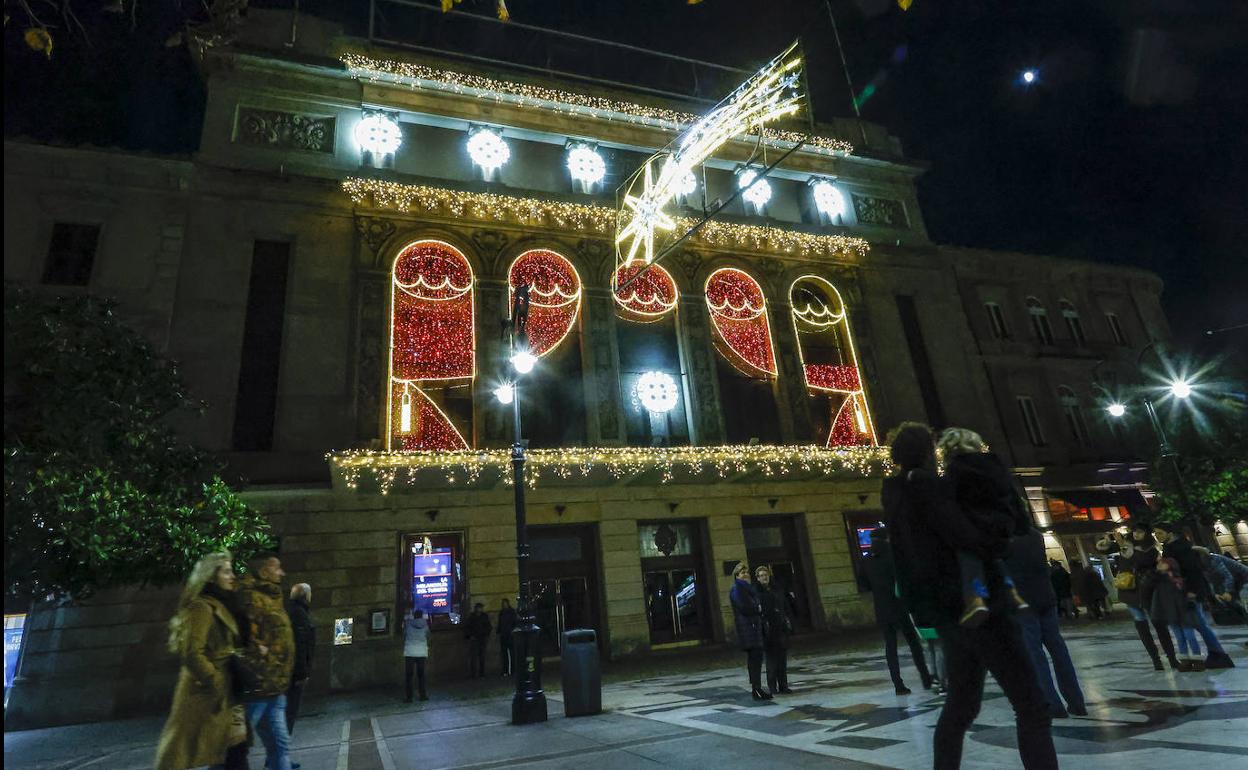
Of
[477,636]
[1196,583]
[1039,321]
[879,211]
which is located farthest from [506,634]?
[1039,321]

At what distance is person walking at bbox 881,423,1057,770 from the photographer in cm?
332

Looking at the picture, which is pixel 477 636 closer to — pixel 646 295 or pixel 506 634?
pixel 506 634

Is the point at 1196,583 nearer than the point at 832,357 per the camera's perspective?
Yes

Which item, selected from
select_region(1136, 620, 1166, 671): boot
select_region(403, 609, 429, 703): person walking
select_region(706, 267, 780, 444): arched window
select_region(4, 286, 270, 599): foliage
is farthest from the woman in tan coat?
select_region(706, 267, 780, 444): arched window

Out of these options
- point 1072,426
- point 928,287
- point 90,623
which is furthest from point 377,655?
point 1072,426

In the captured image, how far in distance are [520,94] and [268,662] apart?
1937 centimetres

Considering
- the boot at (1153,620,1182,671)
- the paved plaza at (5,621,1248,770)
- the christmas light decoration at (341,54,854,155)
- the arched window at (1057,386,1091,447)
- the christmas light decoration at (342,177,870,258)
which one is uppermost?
the christmas light decoration at (341,54,854,155)

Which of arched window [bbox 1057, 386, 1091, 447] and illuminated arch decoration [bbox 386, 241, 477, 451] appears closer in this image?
illuminated arch decoration [bbox 386, 241, 477, 451]

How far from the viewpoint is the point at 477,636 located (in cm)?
1488

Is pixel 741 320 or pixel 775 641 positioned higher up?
pixel 741 320

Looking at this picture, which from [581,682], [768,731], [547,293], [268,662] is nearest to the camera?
[268,662]

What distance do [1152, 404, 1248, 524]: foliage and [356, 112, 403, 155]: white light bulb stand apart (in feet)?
84.0

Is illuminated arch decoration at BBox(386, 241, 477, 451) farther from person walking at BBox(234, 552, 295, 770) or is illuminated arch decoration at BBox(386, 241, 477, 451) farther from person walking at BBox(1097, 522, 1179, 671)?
person walking at BBox(1097, 522, 1179, 671)

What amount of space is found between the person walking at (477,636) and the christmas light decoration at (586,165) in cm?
1310
